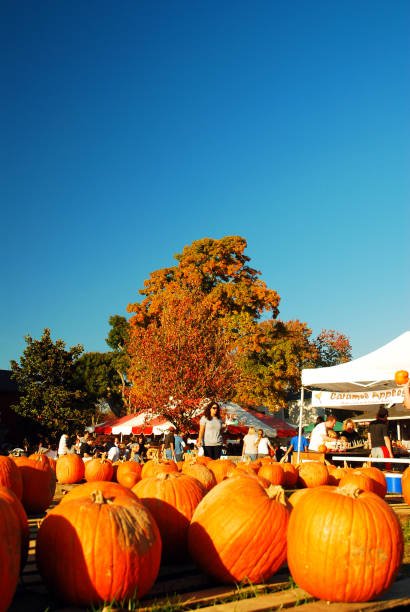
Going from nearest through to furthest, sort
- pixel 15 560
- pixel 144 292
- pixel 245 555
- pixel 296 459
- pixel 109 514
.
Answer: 1. pixel 15 560
2. pixel 109 514
3. pixel 245 555
4. pixel 296 459
5. pixel 144 292


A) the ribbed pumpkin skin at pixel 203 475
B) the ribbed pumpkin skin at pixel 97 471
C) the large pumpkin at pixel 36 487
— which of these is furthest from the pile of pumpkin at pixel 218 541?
the ribbed pumpkin skin at pixel 97 471

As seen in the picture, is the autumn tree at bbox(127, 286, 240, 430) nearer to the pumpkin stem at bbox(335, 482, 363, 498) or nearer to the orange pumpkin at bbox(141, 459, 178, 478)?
the orange pumpkin at bbox(141, 459, 178, 478)

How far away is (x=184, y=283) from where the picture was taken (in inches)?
1109

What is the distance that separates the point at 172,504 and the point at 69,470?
20.7 ft

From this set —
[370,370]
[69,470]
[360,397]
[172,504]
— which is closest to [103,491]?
[172,504]

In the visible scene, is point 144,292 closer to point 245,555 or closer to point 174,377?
point 174,377

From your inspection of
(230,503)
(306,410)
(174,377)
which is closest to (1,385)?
(174,377)

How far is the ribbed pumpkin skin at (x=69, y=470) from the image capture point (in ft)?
30.9

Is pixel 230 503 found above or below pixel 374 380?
below

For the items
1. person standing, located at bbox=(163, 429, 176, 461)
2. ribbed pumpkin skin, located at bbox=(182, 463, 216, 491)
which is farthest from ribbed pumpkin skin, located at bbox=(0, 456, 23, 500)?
person standing, located at bbox=(163, 429, 176, 461)

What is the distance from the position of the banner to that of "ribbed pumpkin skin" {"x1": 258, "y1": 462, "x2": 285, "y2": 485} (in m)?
4.46

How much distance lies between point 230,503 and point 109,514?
2.56 ft

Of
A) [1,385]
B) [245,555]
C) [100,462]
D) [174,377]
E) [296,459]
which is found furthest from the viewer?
[1,385]

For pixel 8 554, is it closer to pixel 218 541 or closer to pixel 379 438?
pixel 218 541
